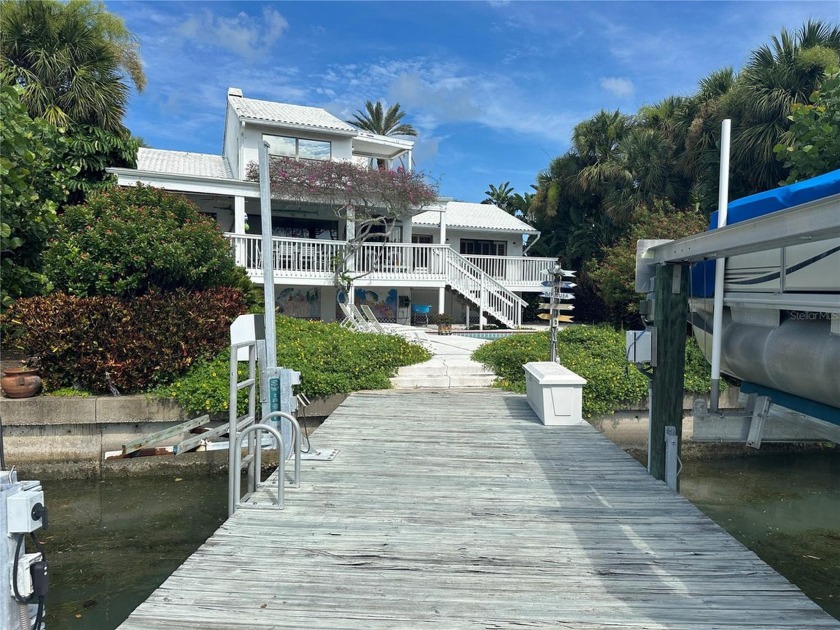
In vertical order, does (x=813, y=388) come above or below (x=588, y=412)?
above

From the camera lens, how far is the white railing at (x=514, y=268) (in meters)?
19.6

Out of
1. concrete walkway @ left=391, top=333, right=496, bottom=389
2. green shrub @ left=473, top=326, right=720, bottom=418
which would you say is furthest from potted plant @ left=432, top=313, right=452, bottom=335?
concrete walkway @ left=391, top=333, right=496, bottom=389

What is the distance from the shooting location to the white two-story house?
1587cm

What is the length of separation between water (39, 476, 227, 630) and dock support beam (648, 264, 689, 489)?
507cm

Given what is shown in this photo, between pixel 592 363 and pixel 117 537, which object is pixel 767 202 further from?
pixel 117 537

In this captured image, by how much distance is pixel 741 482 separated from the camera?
847 cm

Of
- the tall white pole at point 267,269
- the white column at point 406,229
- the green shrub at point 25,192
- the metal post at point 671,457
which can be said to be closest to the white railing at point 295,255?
the white column at point 406,229

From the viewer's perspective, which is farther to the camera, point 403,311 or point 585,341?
point 403,311

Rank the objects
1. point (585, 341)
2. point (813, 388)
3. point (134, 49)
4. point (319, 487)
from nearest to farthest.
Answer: point (813, 388), point (319, 487), point (585, 341), point (134, 49)

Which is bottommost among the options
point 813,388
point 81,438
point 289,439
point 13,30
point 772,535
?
point 772,535

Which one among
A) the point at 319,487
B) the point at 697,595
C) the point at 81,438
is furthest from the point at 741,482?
the point at 81,438

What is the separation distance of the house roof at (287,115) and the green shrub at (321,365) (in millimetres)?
8420

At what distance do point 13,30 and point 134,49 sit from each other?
284 cm

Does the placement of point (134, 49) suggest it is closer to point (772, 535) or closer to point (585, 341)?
point (585, 341)
